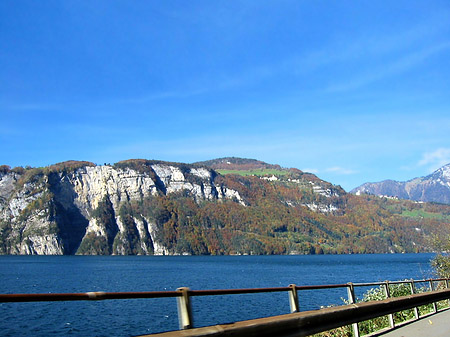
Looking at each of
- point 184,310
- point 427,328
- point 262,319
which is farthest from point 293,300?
point 427,328

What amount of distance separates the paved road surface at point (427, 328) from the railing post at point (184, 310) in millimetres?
7730

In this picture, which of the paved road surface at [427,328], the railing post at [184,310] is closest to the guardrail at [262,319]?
the railing post at [184,310]

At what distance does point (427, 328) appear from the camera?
13523mm

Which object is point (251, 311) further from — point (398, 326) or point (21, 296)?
point (21, 296)

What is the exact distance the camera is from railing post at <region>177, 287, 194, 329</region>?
21.9 feet

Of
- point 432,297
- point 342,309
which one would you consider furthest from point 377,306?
Answer: point 432,297

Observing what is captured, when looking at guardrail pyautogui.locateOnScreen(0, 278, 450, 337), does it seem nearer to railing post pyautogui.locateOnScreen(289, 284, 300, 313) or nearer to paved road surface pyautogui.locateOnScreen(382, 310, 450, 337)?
railing post pyautogui.locateOnScreen(289, 284, 300, 313)

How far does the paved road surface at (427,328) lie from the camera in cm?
1231

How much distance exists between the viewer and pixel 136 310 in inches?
1575

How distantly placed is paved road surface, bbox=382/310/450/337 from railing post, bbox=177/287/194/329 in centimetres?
773

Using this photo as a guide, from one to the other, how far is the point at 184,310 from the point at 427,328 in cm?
1010

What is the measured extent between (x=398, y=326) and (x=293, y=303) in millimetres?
5912

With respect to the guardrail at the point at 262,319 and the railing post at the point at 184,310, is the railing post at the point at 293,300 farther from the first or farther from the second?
the railing post at the point at 184,310

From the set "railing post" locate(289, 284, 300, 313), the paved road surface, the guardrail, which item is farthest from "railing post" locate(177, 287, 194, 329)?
the paved road surface
